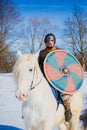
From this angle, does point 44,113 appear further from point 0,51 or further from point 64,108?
point 0,51

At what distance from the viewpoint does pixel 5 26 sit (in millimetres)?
26500

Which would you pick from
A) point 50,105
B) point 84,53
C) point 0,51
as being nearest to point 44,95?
point 50,105

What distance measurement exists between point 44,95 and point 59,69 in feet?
1.92

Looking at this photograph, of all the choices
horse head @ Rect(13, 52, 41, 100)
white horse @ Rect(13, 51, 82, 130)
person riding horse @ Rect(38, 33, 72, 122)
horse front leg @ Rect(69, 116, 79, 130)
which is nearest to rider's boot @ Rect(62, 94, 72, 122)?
person riding horse @ Rect(38, 33, 72, 122)

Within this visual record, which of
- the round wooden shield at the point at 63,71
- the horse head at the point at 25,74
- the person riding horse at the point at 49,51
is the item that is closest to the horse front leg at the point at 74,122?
the person riding horse at the point at 49,51

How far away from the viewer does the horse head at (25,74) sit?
3.68 meters

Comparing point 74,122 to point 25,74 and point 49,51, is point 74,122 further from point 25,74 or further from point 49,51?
point 25,74

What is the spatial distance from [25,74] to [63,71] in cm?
94

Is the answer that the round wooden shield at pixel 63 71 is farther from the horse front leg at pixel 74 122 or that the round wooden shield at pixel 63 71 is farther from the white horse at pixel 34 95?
the horse front leg at pixel 74 122

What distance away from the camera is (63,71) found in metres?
4.55

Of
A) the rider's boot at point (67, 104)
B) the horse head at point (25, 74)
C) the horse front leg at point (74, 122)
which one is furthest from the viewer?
the horse front leg at point (74, 122)


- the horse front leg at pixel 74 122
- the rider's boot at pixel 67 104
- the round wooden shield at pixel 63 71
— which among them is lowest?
the horse front leg at pixel 74 122

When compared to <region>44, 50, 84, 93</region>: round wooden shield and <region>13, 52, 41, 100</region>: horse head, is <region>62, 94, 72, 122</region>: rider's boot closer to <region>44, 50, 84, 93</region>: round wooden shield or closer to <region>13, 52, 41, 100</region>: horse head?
<region>44, 50, 84, 93</region>: round wooden shield

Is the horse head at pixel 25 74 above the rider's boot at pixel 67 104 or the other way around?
above
